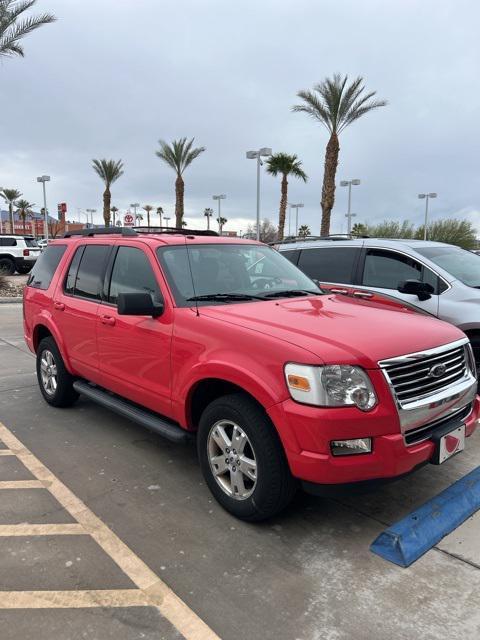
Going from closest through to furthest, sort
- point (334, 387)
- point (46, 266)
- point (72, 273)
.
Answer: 1. point (334, 387)
2. point (72, 273)
3. point (46, 266)

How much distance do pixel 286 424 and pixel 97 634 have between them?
1318mm

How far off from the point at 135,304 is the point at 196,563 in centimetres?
165

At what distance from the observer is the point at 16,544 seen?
9.65 ft

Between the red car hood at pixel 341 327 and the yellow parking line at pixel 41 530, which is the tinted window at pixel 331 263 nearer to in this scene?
the red car hood at pixel 341 327

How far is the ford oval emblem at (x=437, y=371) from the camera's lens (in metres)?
2.99

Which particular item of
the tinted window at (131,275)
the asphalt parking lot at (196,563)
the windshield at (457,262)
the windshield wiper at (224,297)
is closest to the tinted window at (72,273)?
the tinted window at (131,275)

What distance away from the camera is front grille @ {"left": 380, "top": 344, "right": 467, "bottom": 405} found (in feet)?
9.10

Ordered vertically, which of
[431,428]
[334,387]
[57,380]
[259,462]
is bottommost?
[57,380]

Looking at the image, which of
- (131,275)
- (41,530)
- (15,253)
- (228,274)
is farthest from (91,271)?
(15,253)

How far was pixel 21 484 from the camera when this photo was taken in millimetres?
3666

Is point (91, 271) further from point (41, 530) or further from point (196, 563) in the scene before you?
point (196, 563)

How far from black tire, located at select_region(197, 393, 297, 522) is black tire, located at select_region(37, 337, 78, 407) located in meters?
2.51

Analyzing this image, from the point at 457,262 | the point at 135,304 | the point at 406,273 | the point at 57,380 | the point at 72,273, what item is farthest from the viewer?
the point at 457,262

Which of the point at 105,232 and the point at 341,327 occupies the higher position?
the point at 105,232
